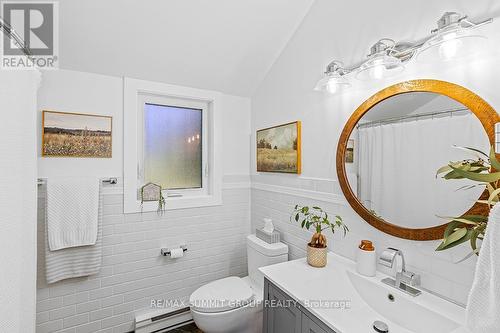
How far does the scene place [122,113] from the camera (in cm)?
201

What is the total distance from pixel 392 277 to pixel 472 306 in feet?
1.79

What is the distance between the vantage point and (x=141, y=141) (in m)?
2.19

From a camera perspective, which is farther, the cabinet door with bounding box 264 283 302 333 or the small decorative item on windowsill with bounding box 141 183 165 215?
the small decorative item on windowsill with bounding box 141 183 165 215

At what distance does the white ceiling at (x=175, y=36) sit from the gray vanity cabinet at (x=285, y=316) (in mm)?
1713

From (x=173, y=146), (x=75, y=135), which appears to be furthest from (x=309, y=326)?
(x=75, y=135)

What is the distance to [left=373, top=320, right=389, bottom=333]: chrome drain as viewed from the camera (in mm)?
1060

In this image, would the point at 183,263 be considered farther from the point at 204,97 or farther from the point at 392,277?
the point at 392,277

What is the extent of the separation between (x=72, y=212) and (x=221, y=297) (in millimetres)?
1180

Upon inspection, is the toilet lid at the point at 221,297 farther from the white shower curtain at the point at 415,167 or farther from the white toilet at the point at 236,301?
the white shower curtain at the point at 415,167

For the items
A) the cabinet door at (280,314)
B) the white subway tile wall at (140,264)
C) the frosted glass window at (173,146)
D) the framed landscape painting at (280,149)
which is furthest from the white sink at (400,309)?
the frosted glass window at (173,146)

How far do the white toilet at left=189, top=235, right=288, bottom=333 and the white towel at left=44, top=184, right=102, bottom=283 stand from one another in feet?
2.51

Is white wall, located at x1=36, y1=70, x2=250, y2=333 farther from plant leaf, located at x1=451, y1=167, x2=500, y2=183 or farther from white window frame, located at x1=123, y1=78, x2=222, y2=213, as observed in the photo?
plant leaf, located at x1=451, y1=167, x2=500, y2=183

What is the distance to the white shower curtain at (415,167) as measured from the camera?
1.07 metres

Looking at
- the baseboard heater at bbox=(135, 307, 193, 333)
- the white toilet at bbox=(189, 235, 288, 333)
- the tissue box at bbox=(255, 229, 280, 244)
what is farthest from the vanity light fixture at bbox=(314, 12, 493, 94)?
the baseboard heater at bbox=(135, 307, 193, 333)
